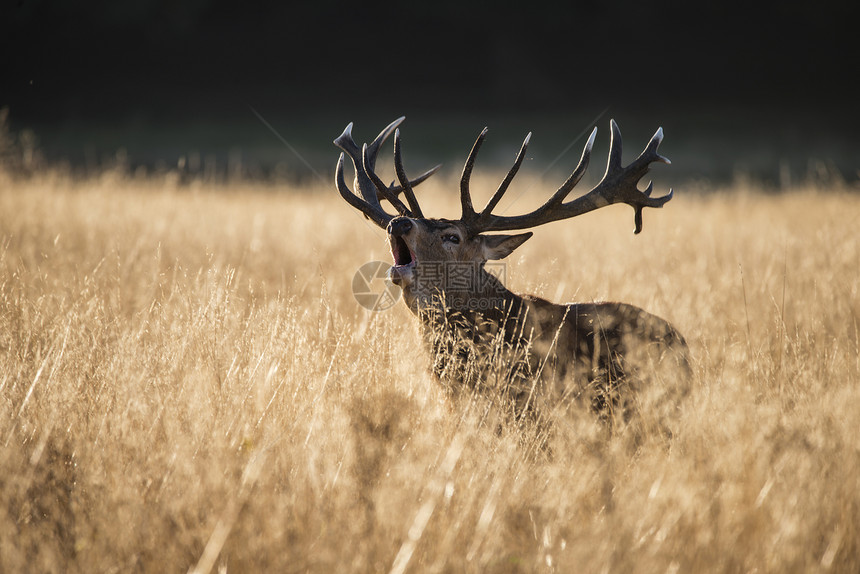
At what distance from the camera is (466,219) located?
4.39 m

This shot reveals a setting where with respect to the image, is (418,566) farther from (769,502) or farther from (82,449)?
(82,449)

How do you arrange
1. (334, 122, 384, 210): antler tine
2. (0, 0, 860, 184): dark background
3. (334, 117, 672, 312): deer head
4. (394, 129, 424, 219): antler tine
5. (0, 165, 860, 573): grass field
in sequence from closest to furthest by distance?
(0, 165, 860, 573): grass field
(334, 117, 672, 312): deer head
(394, 129, 424, 219): antler tine
(334, 122, 384, 210): antler tine
(0, 0, 860, 184): dark background

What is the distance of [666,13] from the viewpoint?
88.2 feet

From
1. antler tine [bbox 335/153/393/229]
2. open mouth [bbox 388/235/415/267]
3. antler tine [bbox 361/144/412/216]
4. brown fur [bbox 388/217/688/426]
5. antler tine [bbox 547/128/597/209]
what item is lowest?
brown fur [bbox 388/217/688/426]

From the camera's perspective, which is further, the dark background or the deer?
the dark background

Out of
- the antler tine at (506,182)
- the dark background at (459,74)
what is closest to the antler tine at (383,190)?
the antler tine at (506,182)

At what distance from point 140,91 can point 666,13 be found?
67.5 feet

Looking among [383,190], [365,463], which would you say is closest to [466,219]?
[383,190]

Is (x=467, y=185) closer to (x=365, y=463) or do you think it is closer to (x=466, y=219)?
(x=466, y=219)

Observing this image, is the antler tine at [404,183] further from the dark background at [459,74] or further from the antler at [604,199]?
the dark background at [459,74]

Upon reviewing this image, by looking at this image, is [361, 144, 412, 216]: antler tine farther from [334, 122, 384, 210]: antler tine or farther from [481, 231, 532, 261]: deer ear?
[481, 231, 532, 261]: deer ear

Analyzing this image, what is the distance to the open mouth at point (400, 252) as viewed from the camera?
4.06m

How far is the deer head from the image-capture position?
402 cm

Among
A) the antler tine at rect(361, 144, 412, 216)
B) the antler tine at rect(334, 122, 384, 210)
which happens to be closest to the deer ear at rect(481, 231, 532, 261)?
the antler tine at rect(361, 144, 412, 216)
